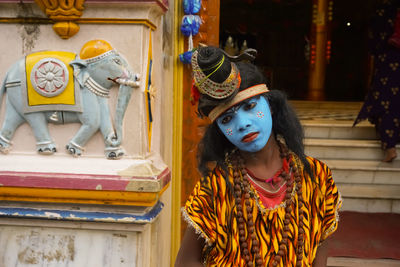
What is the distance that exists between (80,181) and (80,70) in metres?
0.47

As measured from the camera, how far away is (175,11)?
2.48 m

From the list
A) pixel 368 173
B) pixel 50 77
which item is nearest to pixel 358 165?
pixel 368 173

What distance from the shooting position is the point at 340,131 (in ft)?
16.8

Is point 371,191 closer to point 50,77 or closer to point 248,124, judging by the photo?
point 248,124

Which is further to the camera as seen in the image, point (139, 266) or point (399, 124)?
point (399, 124)

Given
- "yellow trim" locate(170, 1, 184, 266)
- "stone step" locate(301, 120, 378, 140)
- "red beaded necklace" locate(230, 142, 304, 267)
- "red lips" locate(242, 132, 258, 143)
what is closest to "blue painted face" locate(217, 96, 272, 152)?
"red lips" locate(242, 132, 258, 143)

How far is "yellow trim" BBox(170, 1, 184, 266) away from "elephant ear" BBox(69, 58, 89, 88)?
823mm

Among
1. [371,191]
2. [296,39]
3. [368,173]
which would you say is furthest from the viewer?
[296,39]

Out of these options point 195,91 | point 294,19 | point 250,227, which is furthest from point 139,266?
point 294,19

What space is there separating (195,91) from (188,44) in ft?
3.91

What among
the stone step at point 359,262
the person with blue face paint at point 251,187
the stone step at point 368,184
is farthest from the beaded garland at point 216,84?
the stone step at point 368,184

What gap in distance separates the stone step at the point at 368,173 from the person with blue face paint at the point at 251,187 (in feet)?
10.3

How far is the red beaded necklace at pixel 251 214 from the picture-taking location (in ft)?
4.48

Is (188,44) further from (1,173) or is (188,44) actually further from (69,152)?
(1,173)
